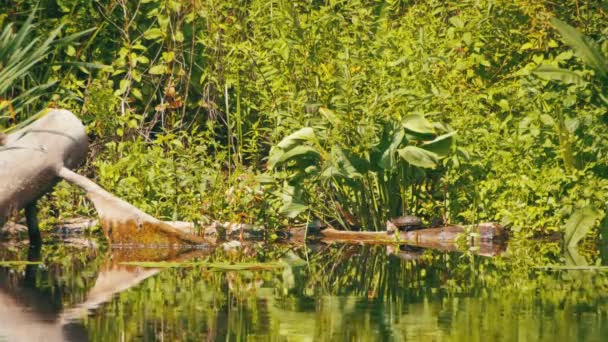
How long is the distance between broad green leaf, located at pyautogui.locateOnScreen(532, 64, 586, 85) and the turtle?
4.76ft

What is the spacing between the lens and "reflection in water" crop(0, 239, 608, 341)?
222 inches

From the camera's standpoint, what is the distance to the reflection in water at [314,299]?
18.5 ft

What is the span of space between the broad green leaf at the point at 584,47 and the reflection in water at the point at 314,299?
1.53 metres

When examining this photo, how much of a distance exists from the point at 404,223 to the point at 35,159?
283 centimetres

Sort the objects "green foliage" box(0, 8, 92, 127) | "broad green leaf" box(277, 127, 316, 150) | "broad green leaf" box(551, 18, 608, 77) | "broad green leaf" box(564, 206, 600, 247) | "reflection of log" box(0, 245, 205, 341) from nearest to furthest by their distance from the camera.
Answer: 1. "reflection of log" box(0, 245, 205, 341)
2. "broad green leaf" box(564, 206, 600, 247)
3. "broad green leaf" box(551, 18, 608, 77)
4. "broad green leaf" box(277, 127, 316, 150)
5. "green foliage" box(0, 8, 92, 127)

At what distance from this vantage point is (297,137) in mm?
10148

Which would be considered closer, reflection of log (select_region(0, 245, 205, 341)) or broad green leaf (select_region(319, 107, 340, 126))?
reflection of log (select_region(0, 245, 205, 341))

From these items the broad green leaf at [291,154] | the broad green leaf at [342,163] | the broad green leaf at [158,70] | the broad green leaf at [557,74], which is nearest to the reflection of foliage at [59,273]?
the broad green leaf at [291,154]

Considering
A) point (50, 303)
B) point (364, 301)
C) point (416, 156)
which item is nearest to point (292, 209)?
point (416, 156)

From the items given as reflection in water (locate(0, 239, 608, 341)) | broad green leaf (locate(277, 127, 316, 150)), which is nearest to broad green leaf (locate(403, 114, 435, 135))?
broad green leaf (locate(277, 127, 316, 150))

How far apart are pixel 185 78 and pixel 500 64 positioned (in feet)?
9.84

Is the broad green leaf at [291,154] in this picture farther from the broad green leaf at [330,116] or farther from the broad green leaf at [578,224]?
the broad green leaf at [578,224]

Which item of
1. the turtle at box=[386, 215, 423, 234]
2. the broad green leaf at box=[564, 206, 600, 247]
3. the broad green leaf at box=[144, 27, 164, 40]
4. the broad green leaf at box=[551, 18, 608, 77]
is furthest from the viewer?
the broad green leaf at box=[144, 27, 164, 40]

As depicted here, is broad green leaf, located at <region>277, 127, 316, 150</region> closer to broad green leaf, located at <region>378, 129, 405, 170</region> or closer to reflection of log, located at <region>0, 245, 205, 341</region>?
broad green leaf, located at <region>378, 129, 405, 170</region>
